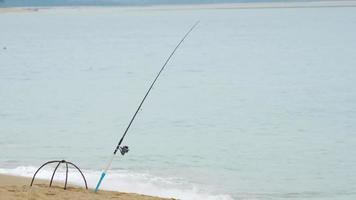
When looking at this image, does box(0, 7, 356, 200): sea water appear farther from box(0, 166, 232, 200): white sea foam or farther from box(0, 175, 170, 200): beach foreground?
box(0, 175, 170, 200): beach foreground

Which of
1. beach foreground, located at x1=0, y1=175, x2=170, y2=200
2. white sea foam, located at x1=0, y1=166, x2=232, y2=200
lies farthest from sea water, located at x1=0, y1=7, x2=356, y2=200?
beach foreground, located at x1=0, y1=175, x2=170, y2=200

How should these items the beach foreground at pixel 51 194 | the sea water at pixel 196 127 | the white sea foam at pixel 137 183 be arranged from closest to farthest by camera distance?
the beach foreground at pixel 51 194
the white sea foam at pixel 137 183
the sea water at pixel 196 127

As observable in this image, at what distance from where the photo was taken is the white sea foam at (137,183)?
9.21 metres

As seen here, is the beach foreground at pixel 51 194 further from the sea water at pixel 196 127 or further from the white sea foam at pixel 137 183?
the sea water at pixel 196 127

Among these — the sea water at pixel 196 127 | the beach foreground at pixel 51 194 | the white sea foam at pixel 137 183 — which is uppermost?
the beach foreground at pixel 51 194

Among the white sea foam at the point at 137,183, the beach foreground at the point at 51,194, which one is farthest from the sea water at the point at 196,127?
the beach foreground at the point at 51,194

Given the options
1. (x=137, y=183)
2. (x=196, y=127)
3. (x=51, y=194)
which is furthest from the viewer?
(x=196, y=127)

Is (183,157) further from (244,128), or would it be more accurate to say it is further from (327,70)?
(327,70)

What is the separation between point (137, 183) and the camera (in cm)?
973

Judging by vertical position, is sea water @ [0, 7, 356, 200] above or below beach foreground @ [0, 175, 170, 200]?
below

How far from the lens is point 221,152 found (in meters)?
11.8

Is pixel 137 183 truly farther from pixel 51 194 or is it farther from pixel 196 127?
pixel 196 127

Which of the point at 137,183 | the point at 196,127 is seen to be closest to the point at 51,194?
the point at 137,183

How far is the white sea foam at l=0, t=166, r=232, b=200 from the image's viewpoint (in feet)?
30.2
